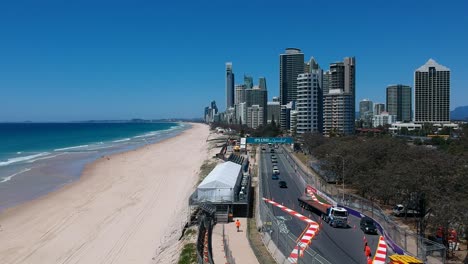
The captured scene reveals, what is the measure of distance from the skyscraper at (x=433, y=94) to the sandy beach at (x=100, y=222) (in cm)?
16154

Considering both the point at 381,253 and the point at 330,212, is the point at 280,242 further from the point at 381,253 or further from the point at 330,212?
the point at 330,212

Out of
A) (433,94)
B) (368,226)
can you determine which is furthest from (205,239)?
(433,94)

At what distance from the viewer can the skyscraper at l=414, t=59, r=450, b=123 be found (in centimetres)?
18155

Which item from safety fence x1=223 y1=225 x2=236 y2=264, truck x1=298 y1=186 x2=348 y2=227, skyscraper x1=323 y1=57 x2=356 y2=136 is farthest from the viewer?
skyscraper x1=323 y1=57 x2=356 y2=136

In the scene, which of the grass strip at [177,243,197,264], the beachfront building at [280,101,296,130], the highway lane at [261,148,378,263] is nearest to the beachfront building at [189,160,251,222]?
the highway lane at [261,148,378,263]

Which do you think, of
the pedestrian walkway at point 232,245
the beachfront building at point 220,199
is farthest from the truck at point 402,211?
the pedestrian walkway at point 232,245

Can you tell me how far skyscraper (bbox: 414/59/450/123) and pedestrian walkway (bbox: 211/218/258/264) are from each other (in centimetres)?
17761

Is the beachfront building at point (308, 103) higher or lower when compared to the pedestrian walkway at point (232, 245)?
higher

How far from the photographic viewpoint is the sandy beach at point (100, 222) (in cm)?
2589

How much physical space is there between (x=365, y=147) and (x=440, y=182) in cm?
1755

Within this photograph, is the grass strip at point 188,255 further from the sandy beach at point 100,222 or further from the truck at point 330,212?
the truck at point 330,212

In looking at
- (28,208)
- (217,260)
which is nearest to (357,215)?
(217,260)

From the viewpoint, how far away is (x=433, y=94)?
600 ft

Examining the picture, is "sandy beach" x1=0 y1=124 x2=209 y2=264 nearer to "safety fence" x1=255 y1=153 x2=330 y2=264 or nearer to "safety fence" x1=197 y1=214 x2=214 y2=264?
"safety fence" x1=197 y1=214 x2=214 y2=264
